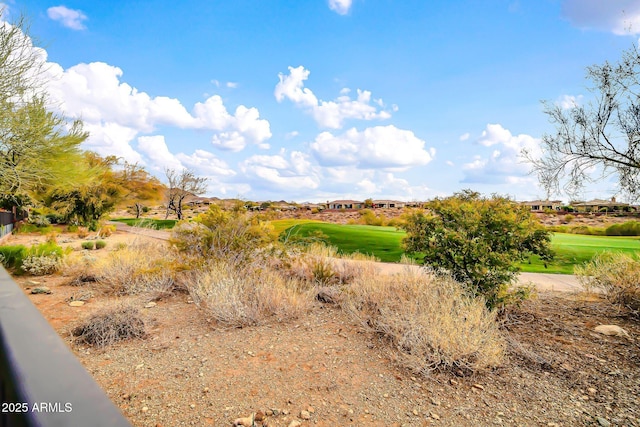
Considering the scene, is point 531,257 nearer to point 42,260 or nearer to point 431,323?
point 431,323

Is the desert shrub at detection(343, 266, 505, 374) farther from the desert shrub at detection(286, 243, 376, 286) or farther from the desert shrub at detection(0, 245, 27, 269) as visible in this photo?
the desert shrub at detection(0, 245, 27, 269)

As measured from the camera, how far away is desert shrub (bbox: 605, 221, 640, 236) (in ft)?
74.1

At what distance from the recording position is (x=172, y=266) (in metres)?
9.51

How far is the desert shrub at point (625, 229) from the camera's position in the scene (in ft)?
74.1

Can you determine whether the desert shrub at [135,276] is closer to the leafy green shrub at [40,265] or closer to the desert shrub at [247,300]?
the desert shrub at [247,300]

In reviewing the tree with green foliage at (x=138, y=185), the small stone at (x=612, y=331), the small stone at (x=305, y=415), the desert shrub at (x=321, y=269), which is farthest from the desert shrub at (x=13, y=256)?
the tree with green foliage at (x=138, y=185)

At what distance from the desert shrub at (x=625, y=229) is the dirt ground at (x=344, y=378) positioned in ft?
64.3

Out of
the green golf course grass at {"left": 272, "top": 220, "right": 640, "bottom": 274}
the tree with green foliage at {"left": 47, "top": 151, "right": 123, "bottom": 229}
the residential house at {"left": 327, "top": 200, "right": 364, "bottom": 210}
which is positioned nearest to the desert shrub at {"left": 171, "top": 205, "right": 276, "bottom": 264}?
the green golf course grass at {"left": 272, "top": 220, "right": 640, "bottom": 274}

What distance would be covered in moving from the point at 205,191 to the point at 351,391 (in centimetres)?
4535

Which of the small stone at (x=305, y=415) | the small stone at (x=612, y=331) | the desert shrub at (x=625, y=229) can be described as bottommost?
the small stone at (x=305, y=415)

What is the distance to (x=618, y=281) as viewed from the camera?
26.7 feet

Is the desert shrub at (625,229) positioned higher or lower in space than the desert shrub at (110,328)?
higher

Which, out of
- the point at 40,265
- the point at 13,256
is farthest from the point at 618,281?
the point at 13,256

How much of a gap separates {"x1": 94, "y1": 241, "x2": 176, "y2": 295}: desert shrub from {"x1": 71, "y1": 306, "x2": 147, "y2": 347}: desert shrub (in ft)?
7.36
